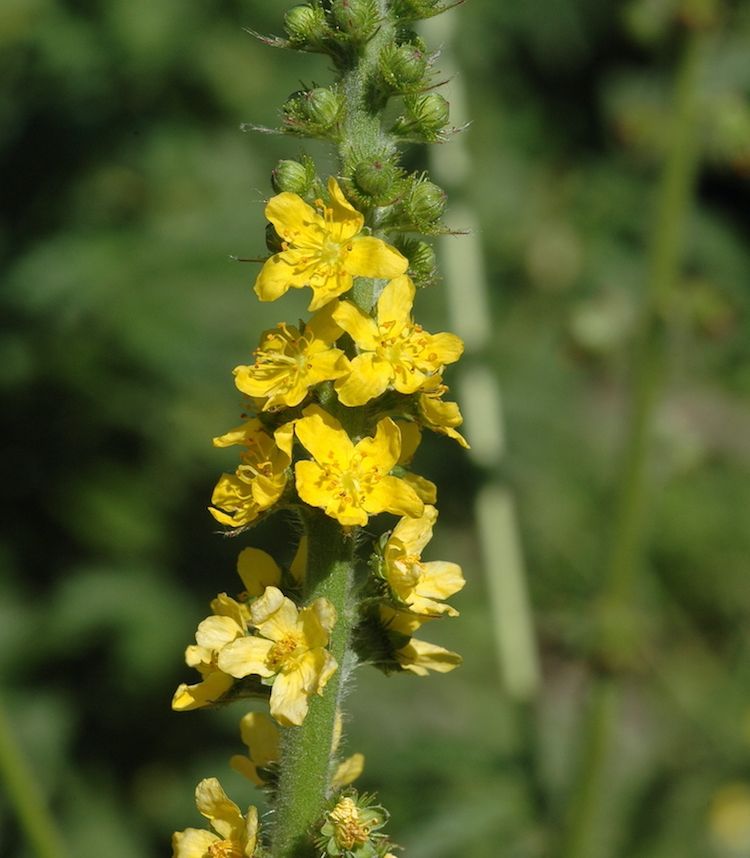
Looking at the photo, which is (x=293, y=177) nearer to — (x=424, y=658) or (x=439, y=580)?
(x=439, y=580)

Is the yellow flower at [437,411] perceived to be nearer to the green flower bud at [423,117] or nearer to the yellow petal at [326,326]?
the yellow petal at [326,326]

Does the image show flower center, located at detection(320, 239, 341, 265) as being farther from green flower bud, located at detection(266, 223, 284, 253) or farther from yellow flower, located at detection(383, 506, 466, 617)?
yellow flower, located at detection(383, 506, 466, 617)

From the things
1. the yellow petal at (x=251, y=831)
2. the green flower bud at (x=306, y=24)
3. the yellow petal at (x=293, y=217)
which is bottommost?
the yellow petal at (x=251, y=831)

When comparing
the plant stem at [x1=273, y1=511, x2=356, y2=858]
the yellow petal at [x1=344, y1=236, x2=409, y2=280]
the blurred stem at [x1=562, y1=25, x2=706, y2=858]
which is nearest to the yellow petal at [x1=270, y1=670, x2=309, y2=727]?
the plant stem at [x1=273, y1=511, x2=356, y2=858]

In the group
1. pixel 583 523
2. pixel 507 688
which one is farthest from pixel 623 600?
pixel 583 523

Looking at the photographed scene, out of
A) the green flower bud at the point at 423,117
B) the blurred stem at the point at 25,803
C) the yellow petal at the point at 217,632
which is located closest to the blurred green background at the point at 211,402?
the blurred stem at the point at 25,803

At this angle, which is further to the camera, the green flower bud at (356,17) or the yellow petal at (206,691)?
the yellow petal at (206,691)
